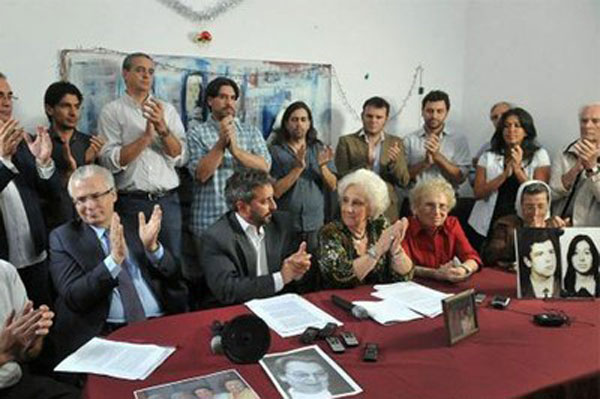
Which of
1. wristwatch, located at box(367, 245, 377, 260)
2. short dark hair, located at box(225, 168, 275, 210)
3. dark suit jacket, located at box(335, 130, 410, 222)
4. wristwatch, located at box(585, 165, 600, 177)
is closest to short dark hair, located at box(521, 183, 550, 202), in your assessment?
wristwatch, located at box(585, 165, 600, 177)

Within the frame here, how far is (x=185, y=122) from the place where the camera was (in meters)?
3.63

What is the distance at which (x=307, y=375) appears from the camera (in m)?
1.42

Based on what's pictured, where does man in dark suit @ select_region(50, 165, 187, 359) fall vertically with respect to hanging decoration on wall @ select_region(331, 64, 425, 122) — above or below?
below

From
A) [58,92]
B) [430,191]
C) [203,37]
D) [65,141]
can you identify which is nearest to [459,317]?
[430,191]

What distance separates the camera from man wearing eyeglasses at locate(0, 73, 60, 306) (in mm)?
2436

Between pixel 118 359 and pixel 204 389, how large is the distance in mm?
323

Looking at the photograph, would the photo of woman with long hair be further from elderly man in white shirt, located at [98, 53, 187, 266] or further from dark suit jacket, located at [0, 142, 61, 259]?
dark suit jacket, located at [0, 142, 61, 259]

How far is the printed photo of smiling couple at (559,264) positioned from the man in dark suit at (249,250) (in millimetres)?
883

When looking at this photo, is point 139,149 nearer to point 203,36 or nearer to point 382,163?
point 203,36

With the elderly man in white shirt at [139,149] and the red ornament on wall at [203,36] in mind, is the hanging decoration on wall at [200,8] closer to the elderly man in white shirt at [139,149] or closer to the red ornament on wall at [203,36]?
the red ornament on wall at [203,36]

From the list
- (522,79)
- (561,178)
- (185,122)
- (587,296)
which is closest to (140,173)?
(185,122)

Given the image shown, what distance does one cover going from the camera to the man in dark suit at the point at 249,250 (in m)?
2.08

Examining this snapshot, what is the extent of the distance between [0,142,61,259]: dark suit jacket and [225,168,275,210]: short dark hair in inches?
37.9

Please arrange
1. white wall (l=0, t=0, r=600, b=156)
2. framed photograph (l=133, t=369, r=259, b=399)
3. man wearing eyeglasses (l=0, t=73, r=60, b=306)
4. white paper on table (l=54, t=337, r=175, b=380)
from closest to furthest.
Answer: framed photograph (l=133, t=369, r=259, b=399)
white paper on table (l=54, t=337, r=175, b=380)
man wearing eyeglasses (l=0, t=73, r=60, b=306)
white wall (l=0, t=0, r=600, b=156)
